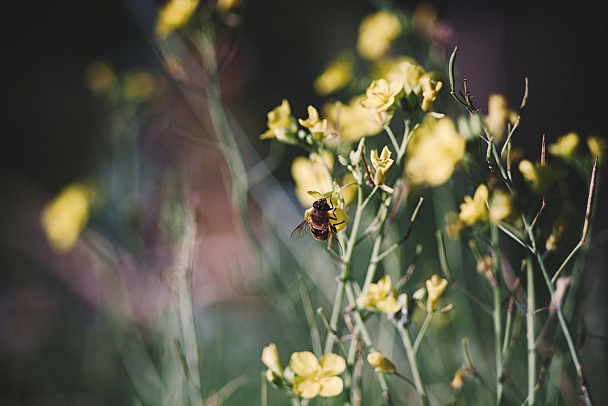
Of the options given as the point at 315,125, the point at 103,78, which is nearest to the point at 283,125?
the point at 315,125

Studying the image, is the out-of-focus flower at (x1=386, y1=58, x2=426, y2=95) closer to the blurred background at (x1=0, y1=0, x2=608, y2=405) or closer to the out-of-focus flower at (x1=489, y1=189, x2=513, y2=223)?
the out-of-focus flower at (x1=489, y1=189, x2=513, y2=223)

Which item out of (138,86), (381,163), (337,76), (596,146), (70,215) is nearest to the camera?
(381,163)

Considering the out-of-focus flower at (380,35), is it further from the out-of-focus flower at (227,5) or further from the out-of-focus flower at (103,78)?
the out-of-focus flower at (103,78)

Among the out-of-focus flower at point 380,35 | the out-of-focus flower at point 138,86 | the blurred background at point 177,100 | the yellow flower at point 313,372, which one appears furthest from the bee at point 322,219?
the blurred background at point 177,100

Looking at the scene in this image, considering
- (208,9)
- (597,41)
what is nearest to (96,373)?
(208,9)

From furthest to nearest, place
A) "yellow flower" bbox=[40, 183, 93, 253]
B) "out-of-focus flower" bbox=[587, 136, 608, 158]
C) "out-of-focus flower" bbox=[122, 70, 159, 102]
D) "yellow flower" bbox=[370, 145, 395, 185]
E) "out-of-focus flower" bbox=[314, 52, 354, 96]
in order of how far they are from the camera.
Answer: "out-of-focus flower" bbox=[122, 70, 159, 102], "yellow flower" bbox=[40, 183, 93, 253], "out-of-focus flower" bbox=[314, 52, 354, 96], "out-of-focus flower" bbox=[587, 136, 608, 158], "yellow flower" bbox=[370, 145, 395, 185]

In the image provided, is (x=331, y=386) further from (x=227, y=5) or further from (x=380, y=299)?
(x=227, y=5)

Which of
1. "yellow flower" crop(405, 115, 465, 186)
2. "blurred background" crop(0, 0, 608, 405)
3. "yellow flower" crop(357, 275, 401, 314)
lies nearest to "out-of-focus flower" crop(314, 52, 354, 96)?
"yellow flower" crop(405, 115, 465, 186)
